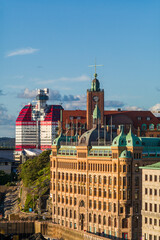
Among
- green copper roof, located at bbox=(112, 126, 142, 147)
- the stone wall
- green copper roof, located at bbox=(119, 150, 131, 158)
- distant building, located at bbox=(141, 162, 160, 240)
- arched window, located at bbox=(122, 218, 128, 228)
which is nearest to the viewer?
distant building, located at bbox=(141, 162, 160, 240)

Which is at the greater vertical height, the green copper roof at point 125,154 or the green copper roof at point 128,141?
the green copper roof at point 128,141

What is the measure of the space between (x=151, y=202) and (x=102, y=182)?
23094mm

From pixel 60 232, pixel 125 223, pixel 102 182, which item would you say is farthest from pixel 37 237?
pixel 125 223

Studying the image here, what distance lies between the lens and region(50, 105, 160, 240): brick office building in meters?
171

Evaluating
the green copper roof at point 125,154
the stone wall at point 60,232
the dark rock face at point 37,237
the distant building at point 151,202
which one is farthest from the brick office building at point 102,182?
the distant building at point 151,202

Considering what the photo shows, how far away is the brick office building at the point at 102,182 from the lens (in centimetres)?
17100

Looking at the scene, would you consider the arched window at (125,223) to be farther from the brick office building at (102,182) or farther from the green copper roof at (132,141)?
the green copper roof at (132,141)

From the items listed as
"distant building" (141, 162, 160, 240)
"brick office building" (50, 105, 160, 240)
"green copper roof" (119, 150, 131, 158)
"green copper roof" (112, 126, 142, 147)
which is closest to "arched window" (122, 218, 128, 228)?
"brick office building" (50, 105, 160, 240)

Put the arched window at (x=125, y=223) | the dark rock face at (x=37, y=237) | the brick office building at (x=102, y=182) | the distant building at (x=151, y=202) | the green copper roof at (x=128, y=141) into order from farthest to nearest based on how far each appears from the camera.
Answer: the dark rock face at (x=37, y=237)
the arched window at (x=125, y=223)
the green copper roof at (x=128, y=141)
the brick office building at (x=102, y=182)
the distant building at (x=151, y=202)

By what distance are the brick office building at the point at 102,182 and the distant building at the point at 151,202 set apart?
34.9 feet

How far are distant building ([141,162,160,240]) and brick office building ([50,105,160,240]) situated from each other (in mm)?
10652

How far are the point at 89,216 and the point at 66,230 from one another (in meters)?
6.76

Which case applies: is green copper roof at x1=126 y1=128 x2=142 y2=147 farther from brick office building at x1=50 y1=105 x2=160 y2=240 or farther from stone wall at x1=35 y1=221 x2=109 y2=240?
stone wall at x1=35 y1=221 x2=109 y2=240

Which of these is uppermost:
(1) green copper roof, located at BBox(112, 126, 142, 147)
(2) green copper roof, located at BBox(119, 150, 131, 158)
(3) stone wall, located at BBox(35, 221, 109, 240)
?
(1) green copper roof, located at BBox(112, 126, 142, 147)
